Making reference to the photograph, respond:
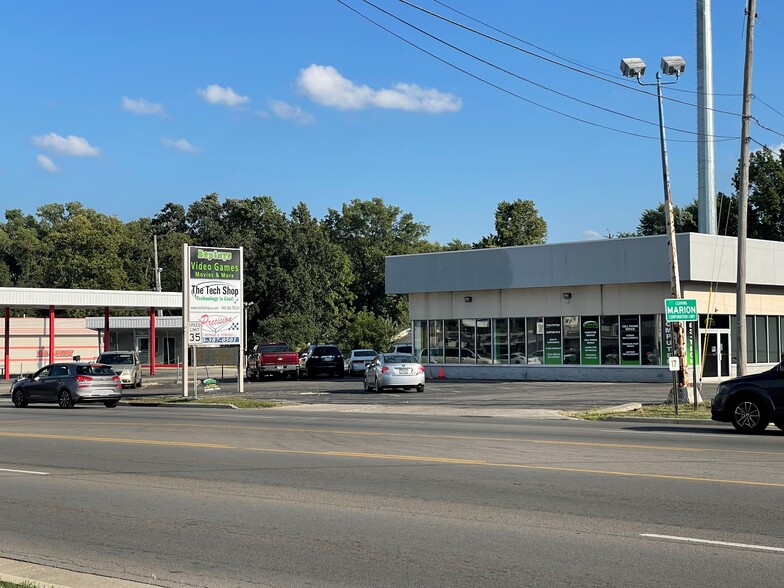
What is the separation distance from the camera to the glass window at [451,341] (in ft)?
158

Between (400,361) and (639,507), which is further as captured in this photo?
(400,361)

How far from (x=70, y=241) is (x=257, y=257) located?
22.1 m

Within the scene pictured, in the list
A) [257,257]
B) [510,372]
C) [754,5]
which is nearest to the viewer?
[754,5]

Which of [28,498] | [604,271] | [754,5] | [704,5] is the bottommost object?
[28,498]

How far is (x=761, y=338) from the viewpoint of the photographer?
1731 inches

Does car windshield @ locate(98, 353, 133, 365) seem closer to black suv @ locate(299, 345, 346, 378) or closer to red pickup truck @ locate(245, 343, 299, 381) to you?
red pickup truck @ locate(245, 343, 299, 381)

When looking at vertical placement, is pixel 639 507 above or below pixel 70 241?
below

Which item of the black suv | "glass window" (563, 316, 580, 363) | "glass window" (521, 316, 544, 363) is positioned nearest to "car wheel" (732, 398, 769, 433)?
"glass window" (563, 316, 580, 363)

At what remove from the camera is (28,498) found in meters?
A: 11.8

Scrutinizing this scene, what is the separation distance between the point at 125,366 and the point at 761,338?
97.6 ft

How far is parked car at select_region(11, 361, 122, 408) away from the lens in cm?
3077

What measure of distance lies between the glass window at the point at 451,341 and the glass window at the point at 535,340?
4149 millimetres

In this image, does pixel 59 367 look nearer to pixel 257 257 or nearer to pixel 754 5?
pixel 754 5

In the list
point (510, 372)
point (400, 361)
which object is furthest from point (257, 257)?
point (400, 361)
